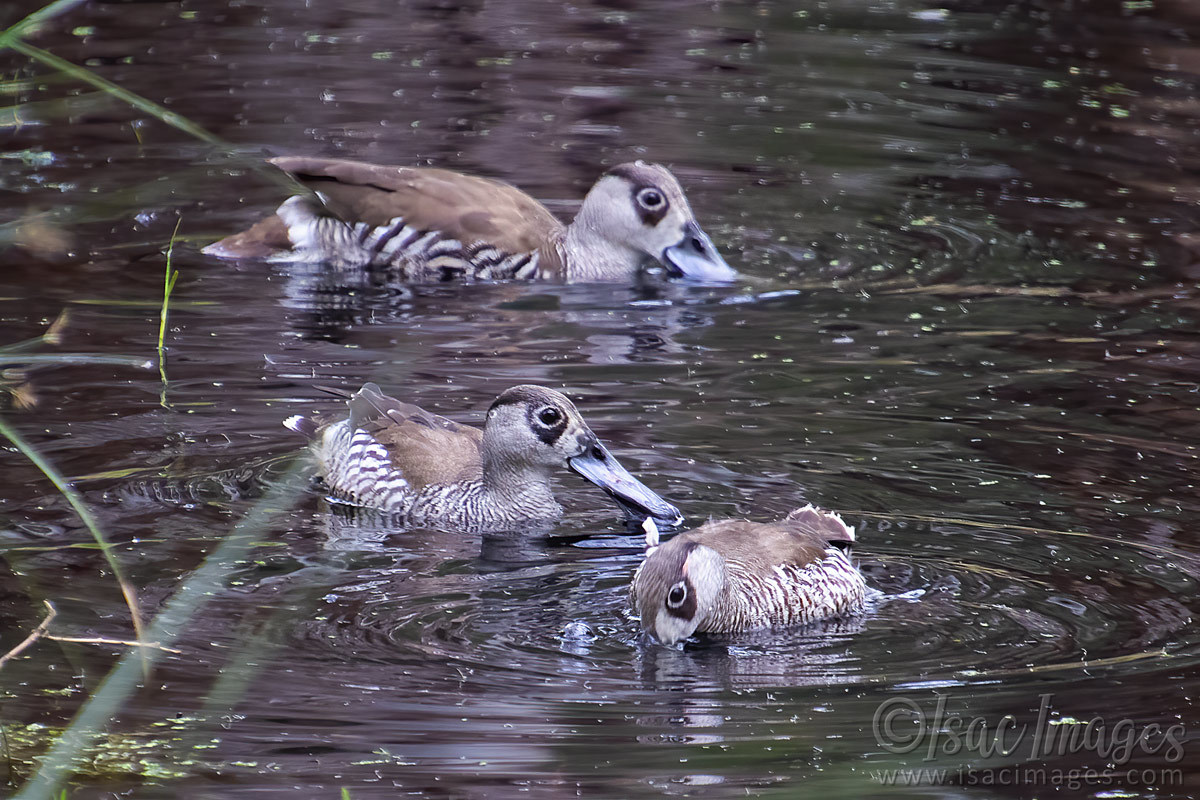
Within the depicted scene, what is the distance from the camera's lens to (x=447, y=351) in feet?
27.9

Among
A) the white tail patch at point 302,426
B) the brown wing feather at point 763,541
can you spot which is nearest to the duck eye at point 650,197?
the white tail patch at point 302,426

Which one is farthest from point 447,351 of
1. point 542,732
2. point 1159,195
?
point 1159,195

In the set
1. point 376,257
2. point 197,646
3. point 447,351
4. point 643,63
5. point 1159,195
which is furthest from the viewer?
point 643,63

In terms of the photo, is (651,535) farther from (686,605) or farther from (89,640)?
(89,640)

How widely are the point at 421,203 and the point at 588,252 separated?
3.17 ft

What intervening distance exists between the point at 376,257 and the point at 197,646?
4852 mm

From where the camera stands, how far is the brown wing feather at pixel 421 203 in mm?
9875

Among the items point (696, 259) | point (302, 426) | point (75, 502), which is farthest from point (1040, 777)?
point (696, 259)

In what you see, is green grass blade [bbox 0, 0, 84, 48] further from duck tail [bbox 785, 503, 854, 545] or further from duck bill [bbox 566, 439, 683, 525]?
duck bill [bbox 566, 439, 683, 525]

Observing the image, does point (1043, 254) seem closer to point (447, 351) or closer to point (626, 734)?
point (447, 351)

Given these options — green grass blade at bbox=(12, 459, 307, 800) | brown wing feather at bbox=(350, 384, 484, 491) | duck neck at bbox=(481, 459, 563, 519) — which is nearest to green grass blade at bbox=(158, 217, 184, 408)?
green grass blade at bbox=(12, 459, 307, 800)

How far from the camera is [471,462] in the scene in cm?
720

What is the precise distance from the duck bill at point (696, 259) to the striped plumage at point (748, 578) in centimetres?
385

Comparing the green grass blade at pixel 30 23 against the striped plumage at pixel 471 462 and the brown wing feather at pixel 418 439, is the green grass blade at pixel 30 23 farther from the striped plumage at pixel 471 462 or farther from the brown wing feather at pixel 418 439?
the brown wing feather at pixel 418 439
